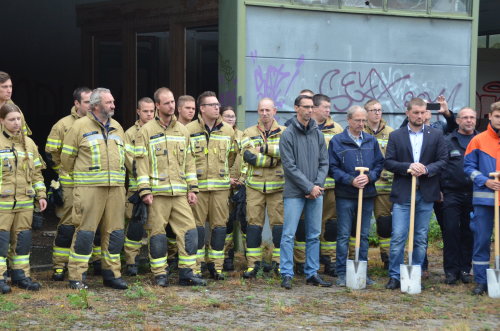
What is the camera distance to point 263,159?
9.17 m

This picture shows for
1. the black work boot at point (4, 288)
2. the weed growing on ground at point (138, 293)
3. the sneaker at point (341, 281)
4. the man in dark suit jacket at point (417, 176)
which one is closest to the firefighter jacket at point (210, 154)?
the weed growing on ground at point (138, 293)

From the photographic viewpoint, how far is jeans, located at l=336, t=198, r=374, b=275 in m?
9.07

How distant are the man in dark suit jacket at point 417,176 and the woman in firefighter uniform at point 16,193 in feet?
12.4

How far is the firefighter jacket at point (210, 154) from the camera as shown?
9.23m

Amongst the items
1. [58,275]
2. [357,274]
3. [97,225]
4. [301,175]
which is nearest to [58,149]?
[97,225]

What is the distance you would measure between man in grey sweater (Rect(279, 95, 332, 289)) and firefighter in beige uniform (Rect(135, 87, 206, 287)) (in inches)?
38.7

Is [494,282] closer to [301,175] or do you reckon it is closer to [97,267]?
[301,175]

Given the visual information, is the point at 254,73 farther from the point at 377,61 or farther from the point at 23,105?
the point at 23,105

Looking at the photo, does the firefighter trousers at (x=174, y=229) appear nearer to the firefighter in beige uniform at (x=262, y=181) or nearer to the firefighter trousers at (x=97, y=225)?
the firefighter trousers at (x=97, y=225)

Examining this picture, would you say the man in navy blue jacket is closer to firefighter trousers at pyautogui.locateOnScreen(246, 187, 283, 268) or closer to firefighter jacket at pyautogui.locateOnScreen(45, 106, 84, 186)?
firefighter trousers at pyautogui.locateOnScreen(246, 187, 283, 268)

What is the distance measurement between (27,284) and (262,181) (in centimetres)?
281

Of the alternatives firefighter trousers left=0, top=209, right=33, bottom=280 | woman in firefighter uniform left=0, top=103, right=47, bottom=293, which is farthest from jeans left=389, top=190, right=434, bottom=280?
firefighter trousers left=0, top=209, right=33, bottom=280

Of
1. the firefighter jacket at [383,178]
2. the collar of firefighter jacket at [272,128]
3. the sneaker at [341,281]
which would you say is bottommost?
the sneaker at [341,281]

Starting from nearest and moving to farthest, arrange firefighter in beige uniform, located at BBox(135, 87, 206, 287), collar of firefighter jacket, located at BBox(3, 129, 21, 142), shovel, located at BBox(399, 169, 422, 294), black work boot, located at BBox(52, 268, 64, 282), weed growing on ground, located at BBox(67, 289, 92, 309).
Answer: weed growing on ground, located at BBox(67, 289, 92, 309), collar of firefighter jacket, located at BBox(3, 129, 21, 142), shovel, located at BBox(399, 169, 422, 294), firefighter in beige uniform, located at BBox(135, 87, 206, 287), black work boot, located at BBox(52, 268, 64, 282)
